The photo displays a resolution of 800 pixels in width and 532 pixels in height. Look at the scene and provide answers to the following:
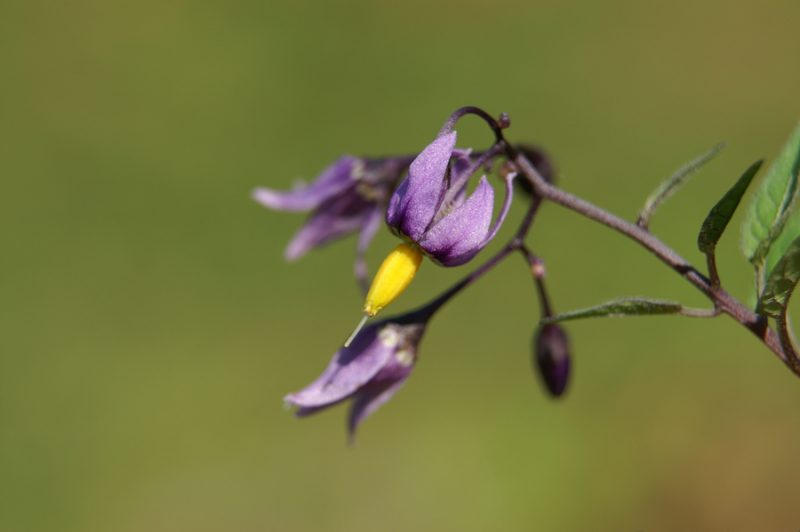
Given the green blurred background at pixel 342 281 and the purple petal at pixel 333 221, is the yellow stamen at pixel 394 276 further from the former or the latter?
the green blurred background at pixel 342 281

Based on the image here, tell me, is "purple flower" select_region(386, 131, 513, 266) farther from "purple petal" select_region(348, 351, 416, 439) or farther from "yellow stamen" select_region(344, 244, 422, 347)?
"purple petal" select_region(348, 351, 416, 439)

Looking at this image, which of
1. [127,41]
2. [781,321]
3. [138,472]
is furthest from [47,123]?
[781,321]

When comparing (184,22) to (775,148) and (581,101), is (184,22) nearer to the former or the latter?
(581,101)

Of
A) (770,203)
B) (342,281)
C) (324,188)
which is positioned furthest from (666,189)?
(342,281)

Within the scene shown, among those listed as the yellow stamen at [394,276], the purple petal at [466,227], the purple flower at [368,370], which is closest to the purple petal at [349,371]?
the purple flower at [368,370]

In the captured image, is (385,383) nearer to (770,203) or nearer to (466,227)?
(466,227)

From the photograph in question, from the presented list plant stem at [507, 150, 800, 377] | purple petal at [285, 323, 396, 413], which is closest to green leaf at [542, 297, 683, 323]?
plant stem at [507, 150, 800, 377]
